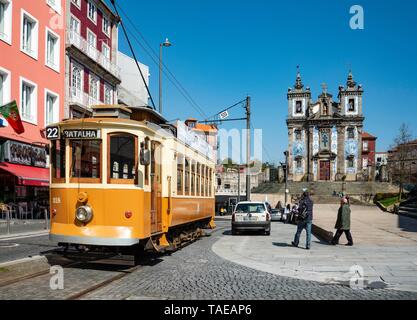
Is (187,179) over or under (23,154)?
under

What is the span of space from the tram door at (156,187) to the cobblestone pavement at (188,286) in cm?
101

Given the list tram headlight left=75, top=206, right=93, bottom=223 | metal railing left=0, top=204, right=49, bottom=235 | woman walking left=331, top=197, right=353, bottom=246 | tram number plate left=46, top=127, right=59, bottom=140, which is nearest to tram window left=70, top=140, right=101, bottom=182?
tram number plate left=46, top=127, right=59, bottom=140

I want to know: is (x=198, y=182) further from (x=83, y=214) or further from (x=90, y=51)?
(x=90, y=51)

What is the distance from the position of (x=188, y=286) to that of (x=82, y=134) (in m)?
3.98

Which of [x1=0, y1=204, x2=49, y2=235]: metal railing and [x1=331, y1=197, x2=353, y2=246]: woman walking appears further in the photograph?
[x1=0, y1=204, x2=49, y2=235]: metal railing

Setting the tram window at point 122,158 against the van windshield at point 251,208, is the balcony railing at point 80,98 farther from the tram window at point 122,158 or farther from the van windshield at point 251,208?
the tram window at point 122,158

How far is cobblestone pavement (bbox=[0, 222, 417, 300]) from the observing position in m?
7.85

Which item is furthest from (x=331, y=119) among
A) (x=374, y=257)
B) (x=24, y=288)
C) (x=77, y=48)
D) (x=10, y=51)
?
(x=24, y=288)

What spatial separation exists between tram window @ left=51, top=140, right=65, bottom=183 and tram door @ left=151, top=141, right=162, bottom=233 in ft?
6.55

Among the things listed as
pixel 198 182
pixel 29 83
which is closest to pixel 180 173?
pixel 198 182

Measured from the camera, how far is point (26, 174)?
24.5 meters

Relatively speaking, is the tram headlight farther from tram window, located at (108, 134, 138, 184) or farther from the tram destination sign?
the tram destination sign

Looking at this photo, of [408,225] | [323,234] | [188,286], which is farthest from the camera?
[408,225]
